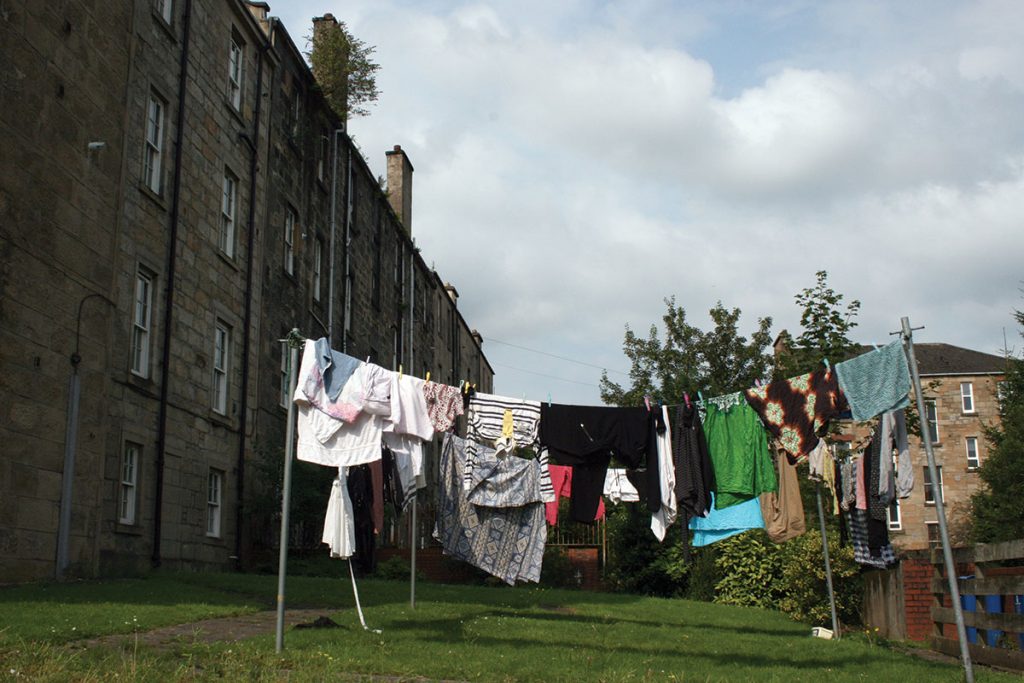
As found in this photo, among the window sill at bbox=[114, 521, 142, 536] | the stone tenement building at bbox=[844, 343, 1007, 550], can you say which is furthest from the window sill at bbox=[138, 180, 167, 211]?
the stone tenement building at bbox=[844, 343, 1007, 550]

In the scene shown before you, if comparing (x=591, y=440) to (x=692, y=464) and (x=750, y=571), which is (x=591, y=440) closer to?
(x=692, y=464)

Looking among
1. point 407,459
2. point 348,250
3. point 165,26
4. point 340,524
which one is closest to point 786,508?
point 407,459

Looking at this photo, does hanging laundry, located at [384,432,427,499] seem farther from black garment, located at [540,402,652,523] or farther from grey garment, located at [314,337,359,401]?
black garment, located at [540,402,652,523]

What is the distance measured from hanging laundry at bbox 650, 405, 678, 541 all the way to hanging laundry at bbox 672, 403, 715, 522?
0.36 ft

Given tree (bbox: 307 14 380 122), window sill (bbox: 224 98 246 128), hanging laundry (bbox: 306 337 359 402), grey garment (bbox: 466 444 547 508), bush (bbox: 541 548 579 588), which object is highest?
tree (bbox: 307 14 380 122)

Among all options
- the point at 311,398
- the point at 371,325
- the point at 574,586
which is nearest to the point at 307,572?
the point at 574,586

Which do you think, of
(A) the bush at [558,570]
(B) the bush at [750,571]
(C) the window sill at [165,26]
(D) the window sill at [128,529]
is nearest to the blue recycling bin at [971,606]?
(B) the bush at [750,571]

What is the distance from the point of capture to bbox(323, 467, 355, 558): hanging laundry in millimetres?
12719

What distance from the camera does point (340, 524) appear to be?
12.7m

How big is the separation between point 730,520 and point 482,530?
10.8 ft

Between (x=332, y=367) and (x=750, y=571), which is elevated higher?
(x=332, y=367)

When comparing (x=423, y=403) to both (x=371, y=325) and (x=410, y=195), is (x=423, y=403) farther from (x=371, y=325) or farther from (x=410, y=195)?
(x=410, y=195)

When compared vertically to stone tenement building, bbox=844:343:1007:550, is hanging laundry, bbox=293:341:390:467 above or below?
below

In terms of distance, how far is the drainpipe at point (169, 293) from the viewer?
20.1 metres
